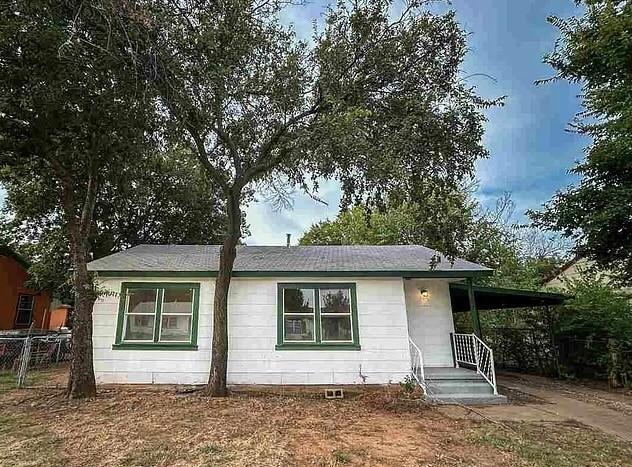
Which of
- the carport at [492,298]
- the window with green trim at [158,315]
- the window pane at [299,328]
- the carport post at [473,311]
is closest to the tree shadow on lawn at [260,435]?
the window with green trim at [158,315]

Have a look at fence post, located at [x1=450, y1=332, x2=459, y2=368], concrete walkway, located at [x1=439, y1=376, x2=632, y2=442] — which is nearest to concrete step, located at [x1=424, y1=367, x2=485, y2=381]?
fence post, located at [x1=450, y1=332, x2=459, y2=368]

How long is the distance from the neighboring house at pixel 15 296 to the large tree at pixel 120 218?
1.93 ft

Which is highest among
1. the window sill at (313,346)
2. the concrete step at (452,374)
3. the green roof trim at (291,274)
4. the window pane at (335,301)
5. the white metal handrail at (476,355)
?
the green roof trim at (291,274)

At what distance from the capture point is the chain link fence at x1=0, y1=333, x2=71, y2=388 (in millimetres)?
9453

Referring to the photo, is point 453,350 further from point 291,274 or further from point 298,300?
point 291,274

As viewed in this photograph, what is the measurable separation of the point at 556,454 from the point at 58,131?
947 cm

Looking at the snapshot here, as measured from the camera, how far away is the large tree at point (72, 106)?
563 centimetres

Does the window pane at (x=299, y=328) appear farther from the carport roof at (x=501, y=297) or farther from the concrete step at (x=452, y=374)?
the carport roof at (x=501, y=297)

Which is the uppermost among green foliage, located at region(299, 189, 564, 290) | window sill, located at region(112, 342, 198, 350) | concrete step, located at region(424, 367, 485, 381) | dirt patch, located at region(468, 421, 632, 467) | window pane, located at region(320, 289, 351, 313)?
green foliage, located at region(299, 189, 564, 290)

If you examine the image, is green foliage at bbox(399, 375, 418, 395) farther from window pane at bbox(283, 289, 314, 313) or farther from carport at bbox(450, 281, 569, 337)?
window pane at bbox(283, 289, 314, 313)

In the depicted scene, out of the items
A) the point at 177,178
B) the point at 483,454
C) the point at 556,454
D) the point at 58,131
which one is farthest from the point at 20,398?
the point at 177,178

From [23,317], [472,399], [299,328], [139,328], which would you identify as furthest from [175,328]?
[23,317]

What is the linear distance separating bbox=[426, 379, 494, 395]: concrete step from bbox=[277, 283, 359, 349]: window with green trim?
176 cm

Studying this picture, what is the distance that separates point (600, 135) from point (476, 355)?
6709mm
